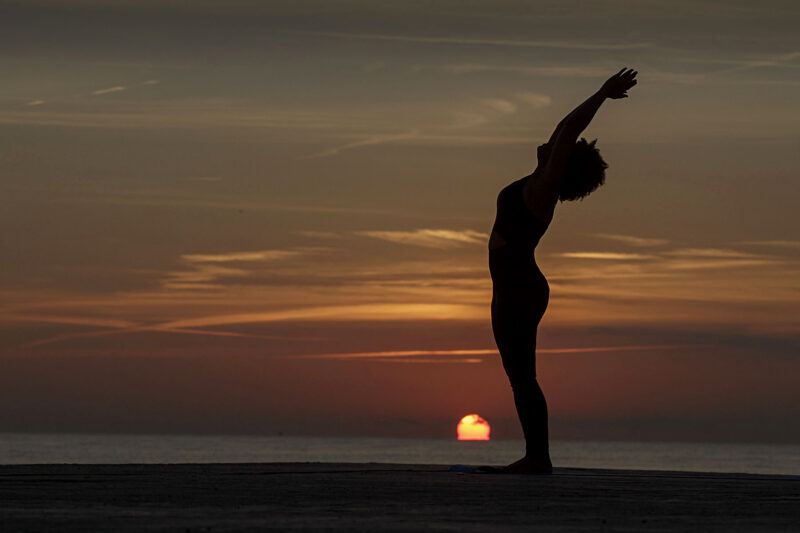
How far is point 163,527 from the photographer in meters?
5.11

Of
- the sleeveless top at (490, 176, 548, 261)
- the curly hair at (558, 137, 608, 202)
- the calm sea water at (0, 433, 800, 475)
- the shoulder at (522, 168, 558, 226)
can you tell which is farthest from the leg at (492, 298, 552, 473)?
the calm sea water at (0, 433, 800, 475)

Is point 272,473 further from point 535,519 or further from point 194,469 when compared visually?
point 535,519

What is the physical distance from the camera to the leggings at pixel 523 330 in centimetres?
941

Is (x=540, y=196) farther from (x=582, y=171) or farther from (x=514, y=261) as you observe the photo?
(x=514, y=261)

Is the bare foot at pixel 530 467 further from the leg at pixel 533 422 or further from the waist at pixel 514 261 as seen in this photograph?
the waist at pixel 514 261

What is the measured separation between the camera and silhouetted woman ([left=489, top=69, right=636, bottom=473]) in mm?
9156

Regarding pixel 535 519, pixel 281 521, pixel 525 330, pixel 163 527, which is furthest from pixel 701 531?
pixel 525 330

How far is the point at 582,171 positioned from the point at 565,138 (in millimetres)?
324

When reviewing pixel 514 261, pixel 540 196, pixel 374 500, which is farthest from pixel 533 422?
pixel 374 500

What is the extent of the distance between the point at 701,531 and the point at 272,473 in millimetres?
4055

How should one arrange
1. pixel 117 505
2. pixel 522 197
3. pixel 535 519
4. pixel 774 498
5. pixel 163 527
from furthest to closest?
pixel 522 197
pixel 774 498
pixel 117 505
pixel 535 519
pixel 163 527

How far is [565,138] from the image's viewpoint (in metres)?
9.05

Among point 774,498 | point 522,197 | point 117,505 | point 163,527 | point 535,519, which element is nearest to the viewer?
point 163,527

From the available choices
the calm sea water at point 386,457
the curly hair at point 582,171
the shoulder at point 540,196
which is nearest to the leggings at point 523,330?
the shoulder at point 540,196
